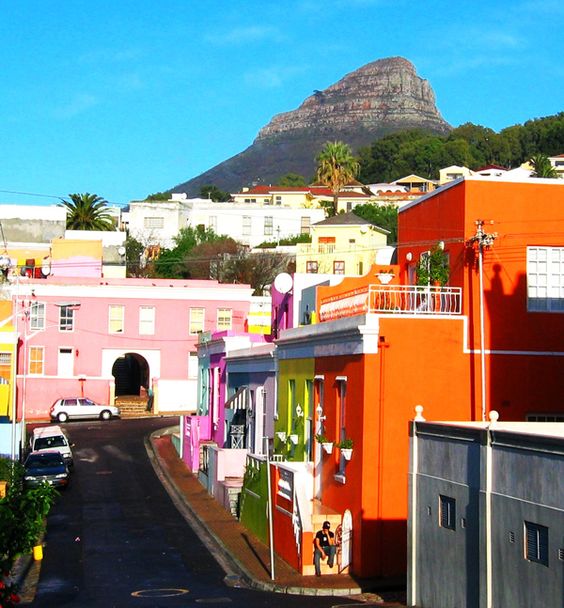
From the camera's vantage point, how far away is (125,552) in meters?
30.3

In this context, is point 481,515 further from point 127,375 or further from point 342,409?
point 127,375

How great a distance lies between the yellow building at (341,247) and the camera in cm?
8232

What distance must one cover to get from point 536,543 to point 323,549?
33.9ft

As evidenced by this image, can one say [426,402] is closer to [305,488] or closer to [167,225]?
[305,488]

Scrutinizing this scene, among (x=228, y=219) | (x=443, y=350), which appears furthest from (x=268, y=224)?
(x=443, y=350)

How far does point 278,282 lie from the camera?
40.6 metres

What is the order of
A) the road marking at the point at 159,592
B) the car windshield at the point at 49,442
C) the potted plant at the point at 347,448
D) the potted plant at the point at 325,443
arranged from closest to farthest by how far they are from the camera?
the road marking at the point at 159,592 < the potted plant at the point at 347,448 < the potted plant at the point at 325,443 < the car windshield at the point at 49,442

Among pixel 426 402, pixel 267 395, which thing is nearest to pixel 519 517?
pixel 426 402

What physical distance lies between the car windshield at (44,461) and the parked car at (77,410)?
751 inches

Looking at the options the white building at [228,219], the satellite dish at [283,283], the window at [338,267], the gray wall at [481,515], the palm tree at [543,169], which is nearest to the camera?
the gray wall at [481,515]

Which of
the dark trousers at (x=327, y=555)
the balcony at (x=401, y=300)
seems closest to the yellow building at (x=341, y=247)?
the balcony at (x=401, y=300)

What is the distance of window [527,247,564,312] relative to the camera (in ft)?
93.8

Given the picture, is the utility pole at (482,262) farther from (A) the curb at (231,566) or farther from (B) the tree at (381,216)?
(B) the tree at (381,216)

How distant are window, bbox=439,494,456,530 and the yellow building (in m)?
53.9
